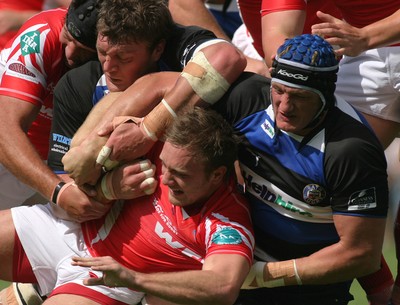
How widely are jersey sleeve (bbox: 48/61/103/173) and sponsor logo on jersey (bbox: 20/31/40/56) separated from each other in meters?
0.32

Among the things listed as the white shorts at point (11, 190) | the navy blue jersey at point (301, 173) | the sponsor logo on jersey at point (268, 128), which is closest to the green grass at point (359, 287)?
the white shorts at point (11, 190)

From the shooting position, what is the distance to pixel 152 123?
465 centimetres

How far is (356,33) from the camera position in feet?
15.6

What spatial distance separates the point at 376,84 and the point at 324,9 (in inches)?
20.4

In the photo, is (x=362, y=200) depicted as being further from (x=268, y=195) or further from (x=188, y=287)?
(x=188, y=287)

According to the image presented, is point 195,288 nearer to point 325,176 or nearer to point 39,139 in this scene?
point 325,176

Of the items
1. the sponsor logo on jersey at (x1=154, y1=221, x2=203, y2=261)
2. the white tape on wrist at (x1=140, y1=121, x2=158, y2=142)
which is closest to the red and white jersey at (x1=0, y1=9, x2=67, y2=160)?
the white tape on wrist at (x1=140, y1=121, x2=158, y2=142)

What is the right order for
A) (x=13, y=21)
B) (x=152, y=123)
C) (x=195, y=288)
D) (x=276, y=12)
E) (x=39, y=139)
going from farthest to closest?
(x=13, y=21)
(x=39, y=139)
(x=276, y=12)
(x=152, y=123)
(x=195, y=288)

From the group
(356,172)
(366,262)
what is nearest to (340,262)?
(366,262)

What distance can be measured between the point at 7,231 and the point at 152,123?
960 mm

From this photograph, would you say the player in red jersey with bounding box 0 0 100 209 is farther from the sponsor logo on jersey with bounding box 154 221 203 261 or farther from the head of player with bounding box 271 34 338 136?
the head of player with bounding box 271 34 338 136

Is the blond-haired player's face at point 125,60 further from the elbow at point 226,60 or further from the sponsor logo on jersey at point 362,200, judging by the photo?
the sponsor logo on jersey at point 362,200

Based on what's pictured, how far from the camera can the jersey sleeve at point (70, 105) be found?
5.18 meters

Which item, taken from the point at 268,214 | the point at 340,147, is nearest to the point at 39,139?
the point at 268,214
